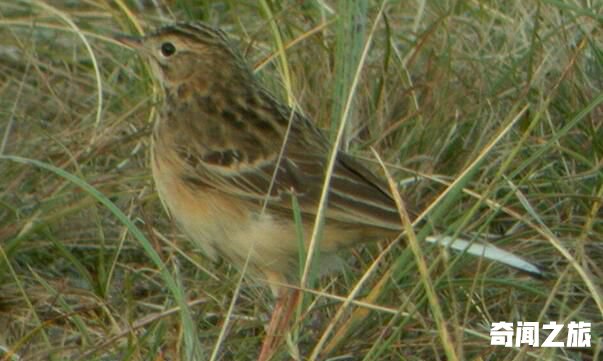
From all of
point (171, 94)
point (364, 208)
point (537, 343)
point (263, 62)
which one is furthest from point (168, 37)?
point (537, 343)

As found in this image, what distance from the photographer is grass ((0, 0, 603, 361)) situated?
Result: 4.70m

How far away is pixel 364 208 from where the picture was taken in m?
4.69

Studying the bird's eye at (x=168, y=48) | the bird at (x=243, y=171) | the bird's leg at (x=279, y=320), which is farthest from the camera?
the bird's eye at (x=168, y=48)

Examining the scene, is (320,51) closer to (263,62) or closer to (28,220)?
(263,62)

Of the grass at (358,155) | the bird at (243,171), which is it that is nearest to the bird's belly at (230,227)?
the bird at (243,171)

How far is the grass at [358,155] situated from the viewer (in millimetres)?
4699

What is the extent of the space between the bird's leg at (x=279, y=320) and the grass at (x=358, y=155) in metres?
0.05

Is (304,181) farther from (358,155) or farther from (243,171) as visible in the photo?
(358,155)

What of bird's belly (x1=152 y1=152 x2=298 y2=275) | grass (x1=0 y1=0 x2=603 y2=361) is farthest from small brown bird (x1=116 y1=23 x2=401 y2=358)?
grass (x1=0 y1=0 x2=603 y2=361)

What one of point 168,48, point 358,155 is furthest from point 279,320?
point 168,48

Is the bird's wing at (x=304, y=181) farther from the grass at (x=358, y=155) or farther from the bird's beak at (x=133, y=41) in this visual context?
the bird's beak at (x=133, y=41)

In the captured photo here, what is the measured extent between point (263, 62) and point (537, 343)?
6.13 feet

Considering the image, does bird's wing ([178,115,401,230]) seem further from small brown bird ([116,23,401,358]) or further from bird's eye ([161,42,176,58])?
bird's eye ([161,42,176,58])

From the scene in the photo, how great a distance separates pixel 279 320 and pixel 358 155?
100cm
